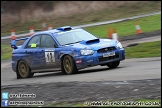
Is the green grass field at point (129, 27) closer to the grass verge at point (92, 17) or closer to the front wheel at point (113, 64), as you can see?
the grass verge at point (92, 17)

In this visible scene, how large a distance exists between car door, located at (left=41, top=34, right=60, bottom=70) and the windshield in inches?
9.9

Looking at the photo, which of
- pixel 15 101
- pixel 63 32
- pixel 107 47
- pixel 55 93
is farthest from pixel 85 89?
pixel 63 32

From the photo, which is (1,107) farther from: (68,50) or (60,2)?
(60,2)

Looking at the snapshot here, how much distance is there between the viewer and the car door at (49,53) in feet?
45.9

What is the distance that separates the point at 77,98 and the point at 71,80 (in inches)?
119

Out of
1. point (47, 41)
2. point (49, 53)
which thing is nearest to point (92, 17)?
point (47, 41)

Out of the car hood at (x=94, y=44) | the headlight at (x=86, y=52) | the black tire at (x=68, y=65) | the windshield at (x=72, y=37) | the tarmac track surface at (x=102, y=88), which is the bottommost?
the tarmac track surface at (x=102, y=88)

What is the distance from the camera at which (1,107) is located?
8430 millimetres

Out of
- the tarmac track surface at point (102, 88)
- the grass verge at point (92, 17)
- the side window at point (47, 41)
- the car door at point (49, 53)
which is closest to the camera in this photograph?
the tarmac track surface at point (102, 88)

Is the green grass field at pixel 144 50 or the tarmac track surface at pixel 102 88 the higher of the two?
the green grass field at pixel 144 50

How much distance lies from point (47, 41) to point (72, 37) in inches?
31.9

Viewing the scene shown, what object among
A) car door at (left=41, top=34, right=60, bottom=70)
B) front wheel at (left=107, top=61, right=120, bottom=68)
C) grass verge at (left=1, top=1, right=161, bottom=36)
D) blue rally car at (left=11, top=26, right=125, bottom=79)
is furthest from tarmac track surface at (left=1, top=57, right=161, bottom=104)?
grass verge at (left=1, top=1, right=161, bottom=36)

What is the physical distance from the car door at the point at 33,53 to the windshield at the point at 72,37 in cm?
83

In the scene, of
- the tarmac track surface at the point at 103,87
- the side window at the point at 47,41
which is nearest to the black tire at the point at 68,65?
the tarmac track surface at the point at 103,87
